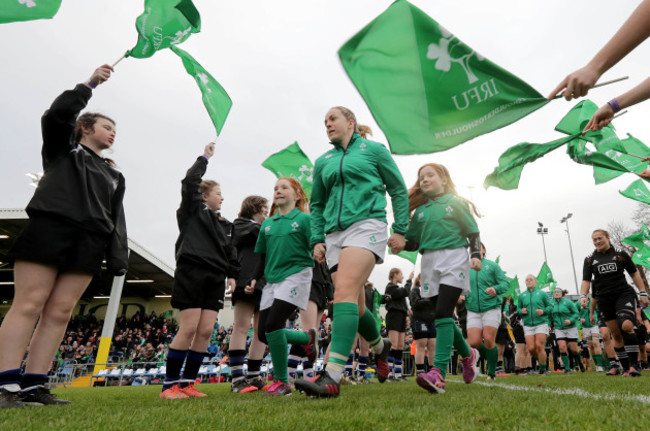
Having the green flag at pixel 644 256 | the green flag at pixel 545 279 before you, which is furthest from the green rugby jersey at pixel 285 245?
the green flag at pixel 545 279

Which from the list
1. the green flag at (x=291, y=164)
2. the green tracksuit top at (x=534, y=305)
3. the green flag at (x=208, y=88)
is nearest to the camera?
the green flag at (x=208, y=88)

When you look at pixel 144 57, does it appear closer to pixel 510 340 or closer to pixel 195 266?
pixel 195 266

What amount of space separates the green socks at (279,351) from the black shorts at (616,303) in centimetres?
597

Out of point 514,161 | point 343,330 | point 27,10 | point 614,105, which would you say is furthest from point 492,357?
point 27,10

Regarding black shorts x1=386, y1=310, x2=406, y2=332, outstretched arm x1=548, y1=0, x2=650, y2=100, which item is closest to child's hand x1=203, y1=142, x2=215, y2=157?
outstretched arm x1=548, y1=0, x2=650, y2=100

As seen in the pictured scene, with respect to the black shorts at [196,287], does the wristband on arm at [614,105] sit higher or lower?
higher

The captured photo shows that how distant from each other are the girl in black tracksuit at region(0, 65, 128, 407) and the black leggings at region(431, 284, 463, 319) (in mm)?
3026

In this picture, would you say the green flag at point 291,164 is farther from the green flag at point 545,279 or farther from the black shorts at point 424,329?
the green flag at point 545,279

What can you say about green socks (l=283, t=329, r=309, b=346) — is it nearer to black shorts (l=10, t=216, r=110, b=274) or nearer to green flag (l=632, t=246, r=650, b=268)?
black shorts (l=10, t=216, r=110, b=274)

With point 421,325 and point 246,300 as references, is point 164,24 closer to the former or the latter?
point 246,300

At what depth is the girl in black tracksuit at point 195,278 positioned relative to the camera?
4.41m

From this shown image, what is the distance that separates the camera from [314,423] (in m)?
1.92

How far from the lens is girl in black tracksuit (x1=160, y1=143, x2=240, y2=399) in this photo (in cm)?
441

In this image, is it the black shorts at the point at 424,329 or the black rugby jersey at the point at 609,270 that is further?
the black shorts at the point at 424,329
